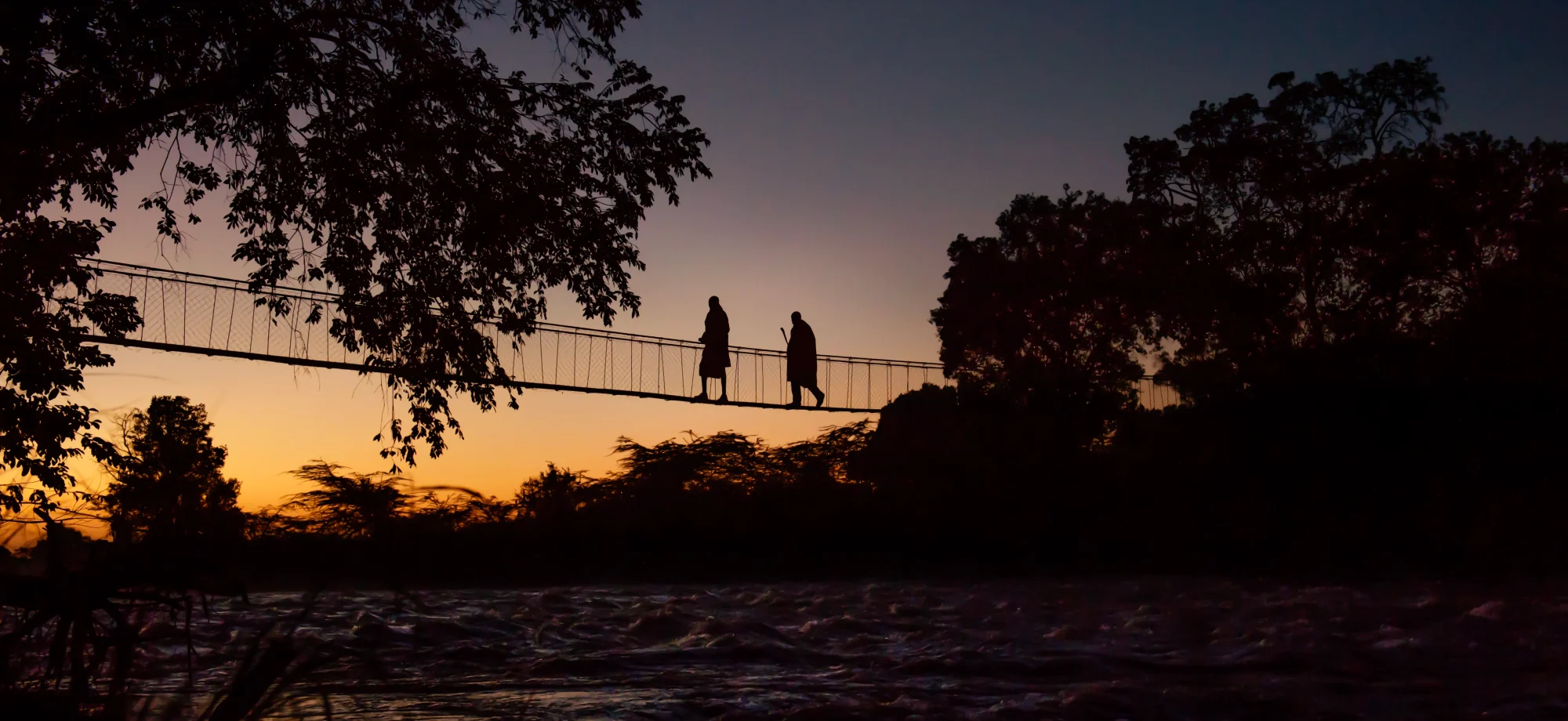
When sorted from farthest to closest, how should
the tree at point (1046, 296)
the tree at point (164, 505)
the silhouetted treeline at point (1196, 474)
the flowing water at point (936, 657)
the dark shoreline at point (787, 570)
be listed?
the tree at point (1046, 296) → the silhouetted treeline at point (1196, 474) → the dark shoreline at point (787, 570) → the flowing water at point (936, 657) → the tree at point (164, 505)

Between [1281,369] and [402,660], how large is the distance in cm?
1233

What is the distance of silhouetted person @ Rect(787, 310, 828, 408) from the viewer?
57.7ft

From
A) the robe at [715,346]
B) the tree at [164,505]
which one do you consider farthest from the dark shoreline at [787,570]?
the tree at [164,505]

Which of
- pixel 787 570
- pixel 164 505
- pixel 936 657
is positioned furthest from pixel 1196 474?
pixel 164 505

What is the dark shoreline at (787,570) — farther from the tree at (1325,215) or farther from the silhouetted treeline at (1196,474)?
the tree at (1325,215)

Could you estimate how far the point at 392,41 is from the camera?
7.40m

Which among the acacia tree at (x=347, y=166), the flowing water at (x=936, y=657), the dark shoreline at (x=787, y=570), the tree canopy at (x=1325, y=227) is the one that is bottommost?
the flowing water at (x=936, y=657)

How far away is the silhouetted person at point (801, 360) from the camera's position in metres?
17.6

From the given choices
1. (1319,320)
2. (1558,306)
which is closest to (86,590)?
(1558,306)

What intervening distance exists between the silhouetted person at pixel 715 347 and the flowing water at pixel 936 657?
816 cm

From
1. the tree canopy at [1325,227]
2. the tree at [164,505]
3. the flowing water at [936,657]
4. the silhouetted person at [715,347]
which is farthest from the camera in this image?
the tree canopy at [1325,227]

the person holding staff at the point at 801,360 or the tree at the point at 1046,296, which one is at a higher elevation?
the tree at the point at 1046,296

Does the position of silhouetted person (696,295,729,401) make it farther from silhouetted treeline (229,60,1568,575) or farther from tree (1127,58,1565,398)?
tree (1127,58,1565,398)

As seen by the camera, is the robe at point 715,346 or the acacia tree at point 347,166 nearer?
the acacia tree at point 347,166
